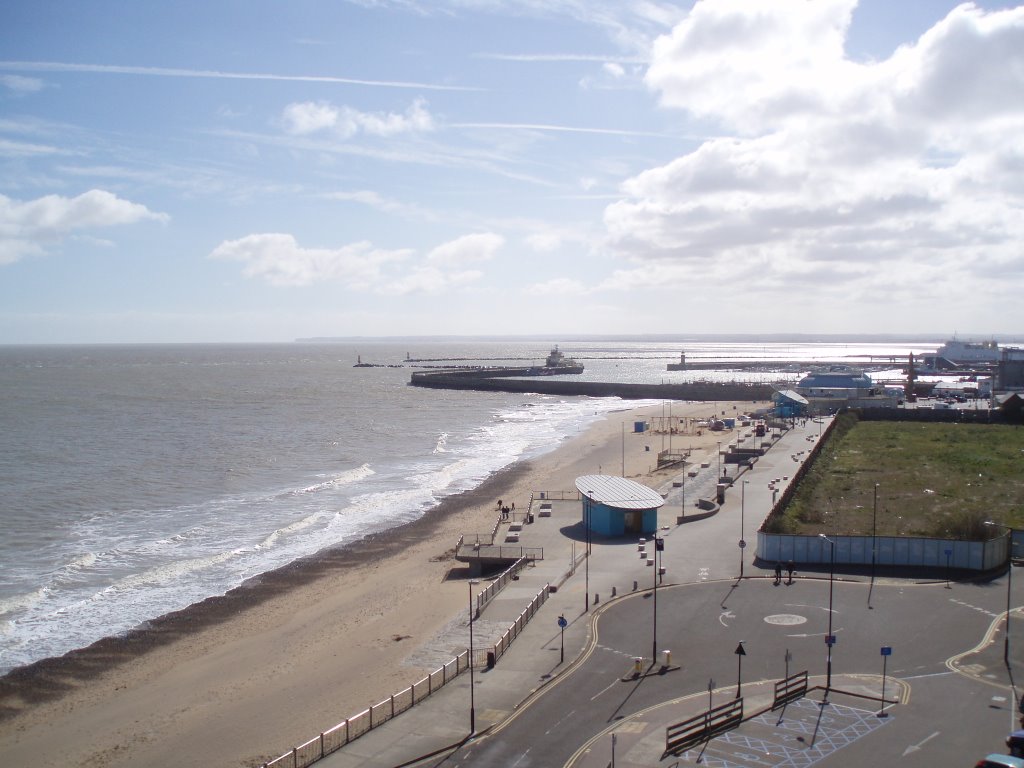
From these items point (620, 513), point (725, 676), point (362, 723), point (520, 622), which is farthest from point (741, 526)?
point (362, 723)

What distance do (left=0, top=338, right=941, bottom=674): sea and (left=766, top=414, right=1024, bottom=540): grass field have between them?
23268 millimetres

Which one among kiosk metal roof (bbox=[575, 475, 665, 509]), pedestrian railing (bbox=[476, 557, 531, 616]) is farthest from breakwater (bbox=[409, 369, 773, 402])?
pedestrian railing (bbox=[476, 557, 531, 616])

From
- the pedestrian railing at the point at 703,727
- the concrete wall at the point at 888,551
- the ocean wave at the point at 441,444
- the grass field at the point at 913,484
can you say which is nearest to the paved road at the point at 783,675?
the pedestrian railing at the point at 703,727

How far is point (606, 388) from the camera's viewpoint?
145 metres

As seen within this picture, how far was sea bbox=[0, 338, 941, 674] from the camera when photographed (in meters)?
35.2

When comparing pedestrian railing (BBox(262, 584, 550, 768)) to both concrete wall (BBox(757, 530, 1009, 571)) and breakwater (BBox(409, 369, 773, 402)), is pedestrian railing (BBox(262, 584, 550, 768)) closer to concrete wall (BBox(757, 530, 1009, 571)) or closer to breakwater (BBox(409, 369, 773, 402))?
concrete wall (BBox(757, 530, 1009, 571))


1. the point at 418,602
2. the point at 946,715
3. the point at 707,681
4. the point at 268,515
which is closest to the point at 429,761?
the point at 707,681

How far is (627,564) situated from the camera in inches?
1318

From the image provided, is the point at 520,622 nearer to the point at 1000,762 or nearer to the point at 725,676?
the point at 725,676

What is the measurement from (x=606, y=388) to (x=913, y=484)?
95739mm

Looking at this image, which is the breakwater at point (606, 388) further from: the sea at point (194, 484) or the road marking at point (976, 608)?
the road marking at point (976, 608)

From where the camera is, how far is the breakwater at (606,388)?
5123 inches

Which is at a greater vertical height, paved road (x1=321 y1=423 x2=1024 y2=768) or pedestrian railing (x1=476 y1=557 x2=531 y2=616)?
paved road (x1=321 y1=423 x2=1024 y2=768)

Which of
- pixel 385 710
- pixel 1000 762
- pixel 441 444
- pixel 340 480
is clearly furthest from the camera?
pixel 441 444
